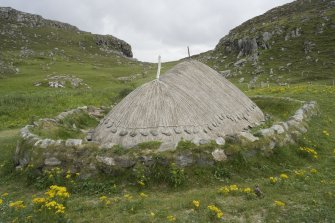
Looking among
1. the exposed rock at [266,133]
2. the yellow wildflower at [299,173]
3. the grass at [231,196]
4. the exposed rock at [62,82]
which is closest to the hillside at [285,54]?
the exposed rock at [62,82]

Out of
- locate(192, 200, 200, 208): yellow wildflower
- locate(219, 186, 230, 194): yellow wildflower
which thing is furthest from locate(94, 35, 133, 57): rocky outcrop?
locate(192, 200, 200, 208): yellow wildflower

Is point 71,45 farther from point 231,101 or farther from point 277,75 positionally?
point 231,101

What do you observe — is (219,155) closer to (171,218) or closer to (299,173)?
(299,173)

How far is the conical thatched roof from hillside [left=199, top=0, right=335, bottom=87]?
41.5 meters

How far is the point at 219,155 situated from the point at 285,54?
7412 cm

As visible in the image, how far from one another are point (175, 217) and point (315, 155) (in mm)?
8607

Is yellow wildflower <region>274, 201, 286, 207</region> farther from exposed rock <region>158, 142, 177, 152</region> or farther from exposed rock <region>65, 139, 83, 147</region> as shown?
exposed rock <region>65, 139, 83, 147</region>

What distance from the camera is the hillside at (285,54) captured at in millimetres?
65331

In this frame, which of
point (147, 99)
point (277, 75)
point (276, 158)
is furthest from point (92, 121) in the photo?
point (277, 75)

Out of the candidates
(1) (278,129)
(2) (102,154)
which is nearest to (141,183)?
(2) (102,154)

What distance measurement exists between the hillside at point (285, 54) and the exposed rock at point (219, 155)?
156 feet

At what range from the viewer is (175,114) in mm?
15555

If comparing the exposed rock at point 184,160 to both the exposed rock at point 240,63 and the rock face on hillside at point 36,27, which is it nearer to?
the exposed rock at point 240,63

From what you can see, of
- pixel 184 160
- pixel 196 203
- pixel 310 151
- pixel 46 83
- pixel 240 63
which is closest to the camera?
pixel 196 203
